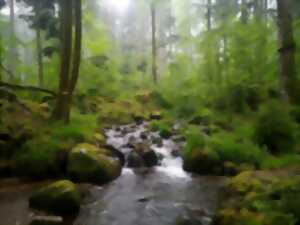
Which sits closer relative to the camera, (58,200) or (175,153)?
(58,200)

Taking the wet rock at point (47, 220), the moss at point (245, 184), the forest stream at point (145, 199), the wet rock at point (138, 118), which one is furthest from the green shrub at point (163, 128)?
the wet rock at point (47, 220)

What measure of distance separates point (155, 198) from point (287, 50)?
6428 millimetres

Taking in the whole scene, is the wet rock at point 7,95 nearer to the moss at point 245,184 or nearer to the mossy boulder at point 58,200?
the mossy boulder at point 58,200

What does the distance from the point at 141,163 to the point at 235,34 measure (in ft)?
26.3

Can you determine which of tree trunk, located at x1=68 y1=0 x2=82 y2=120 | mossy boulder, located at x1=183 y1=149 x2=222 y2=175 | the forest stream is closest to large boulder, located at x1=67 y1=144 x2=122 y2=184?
the forest stream

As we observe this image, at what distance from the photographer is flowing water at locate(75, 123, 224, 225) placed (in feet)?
23.4

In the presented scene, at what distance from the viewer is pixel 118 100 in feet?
70.0

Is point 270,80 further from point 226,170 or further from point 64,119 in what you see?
point 64,119

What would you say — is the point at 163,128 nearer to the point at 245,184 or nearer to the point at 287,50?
the point at 287,50

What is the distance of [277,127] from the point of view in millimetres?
10219

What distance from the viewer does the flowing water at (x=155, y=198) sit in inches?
281

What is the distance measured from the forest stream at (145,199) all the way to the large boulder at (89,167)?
0.97ft

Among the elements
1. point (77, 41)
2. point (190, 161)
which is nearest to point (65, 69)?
point (77, 41)

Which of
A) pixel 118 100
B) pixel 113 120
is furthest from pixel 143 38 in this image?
pixel 113 120
